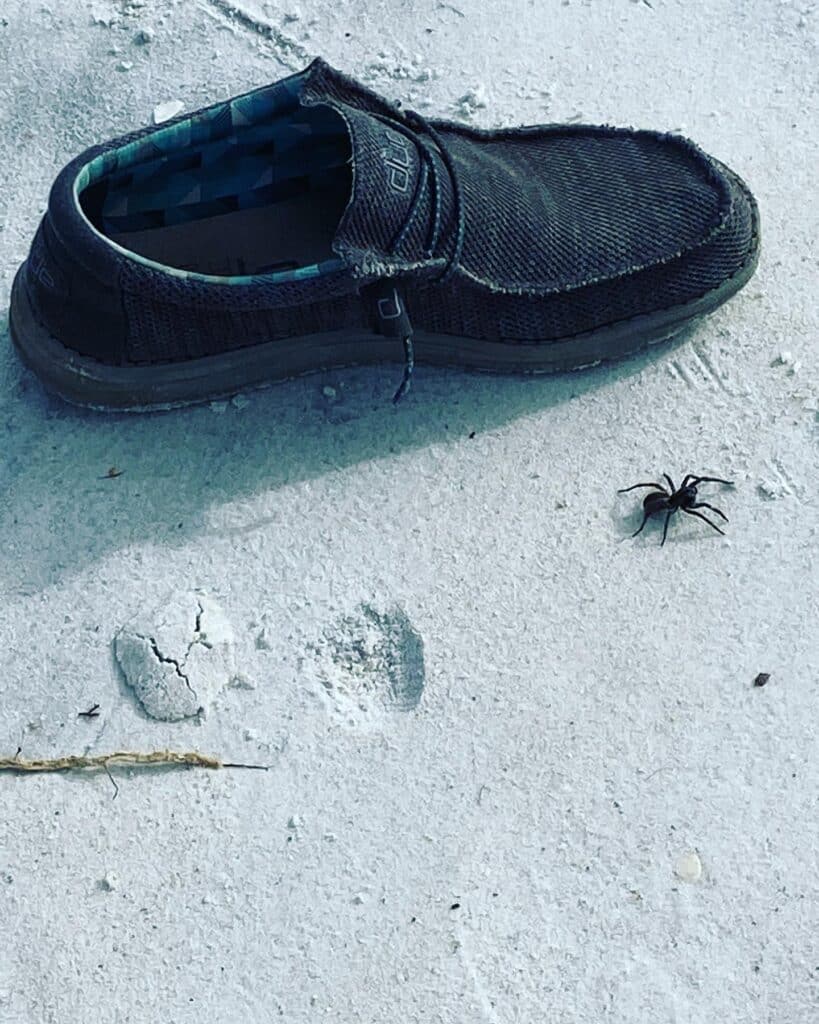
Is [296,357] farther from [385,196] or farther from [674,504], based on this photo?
[674,504]

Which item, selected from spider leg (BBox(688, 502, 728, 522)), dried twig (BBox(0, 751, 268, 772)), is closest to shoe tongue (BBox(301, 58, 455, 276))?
spider leg (BBox(688, 502, 728, 522))

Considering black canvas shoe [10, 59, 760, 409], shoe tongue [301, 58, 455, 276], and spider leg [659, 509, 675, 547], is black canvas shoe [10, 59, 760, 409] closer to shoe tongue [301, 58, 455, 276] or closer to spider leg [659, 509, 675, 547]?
shoe tongue [301, 58, 455, 276]

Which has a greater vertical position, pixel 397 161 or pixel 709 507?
pixel 397 161

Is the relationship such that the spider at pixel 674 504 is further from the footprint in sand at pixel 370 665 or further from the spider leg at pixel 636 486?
the footprint in sand at pixel 370 665

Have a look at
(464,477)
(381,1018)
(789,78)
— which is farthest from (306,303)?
(789,78)

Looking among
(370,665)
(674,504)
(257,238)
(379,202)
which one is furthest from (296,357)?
(674,504)

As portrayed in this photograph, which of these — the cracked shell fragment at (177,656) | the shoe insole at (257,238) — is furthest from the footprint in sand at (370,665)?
the shoe insole at (257,238)
